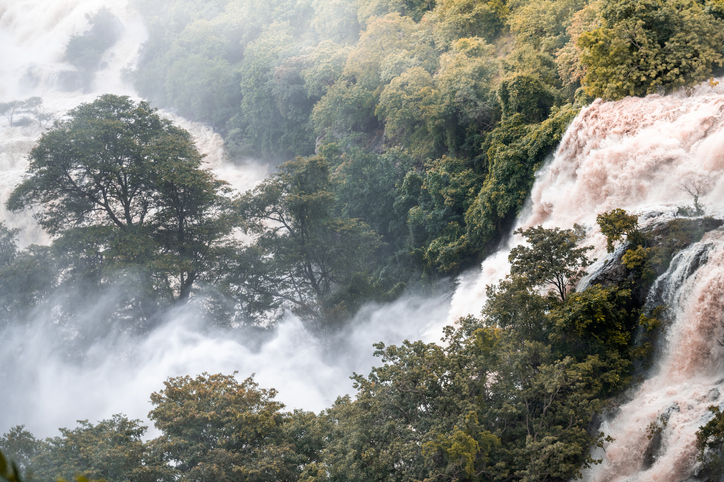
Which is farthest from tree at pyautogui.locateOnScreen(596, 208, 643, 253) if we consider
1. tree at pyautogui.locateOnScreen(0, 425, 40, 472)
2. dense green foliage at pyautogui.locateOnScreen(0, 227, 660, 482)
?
tree at pyautogui.locateOnScreen(0, 425, 40, 472)

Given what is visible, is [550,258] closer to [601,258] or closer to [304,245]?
[601,258]

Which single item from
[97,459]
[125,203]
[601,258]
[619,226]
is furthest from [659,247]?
[125,203]

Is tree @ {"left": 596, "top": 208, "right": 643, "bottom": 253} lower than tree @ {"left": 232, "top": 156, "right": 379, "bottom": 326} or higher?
lower

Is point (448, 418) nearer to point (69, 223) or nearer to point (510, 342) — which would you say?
point (510, 342)

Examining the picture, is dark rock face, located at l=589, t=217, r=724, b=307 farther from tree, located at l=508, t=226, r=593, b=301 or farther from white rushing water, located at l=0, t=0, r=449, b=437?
white rushing water, located at l=0, t=0, r=449, b=437

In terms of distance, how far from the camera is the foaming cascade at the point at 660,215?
10328 mm

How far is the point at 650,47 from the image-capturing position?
16422 mm

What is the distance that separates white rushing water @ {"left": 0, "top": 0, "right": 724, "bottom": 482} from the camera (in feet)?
35.2

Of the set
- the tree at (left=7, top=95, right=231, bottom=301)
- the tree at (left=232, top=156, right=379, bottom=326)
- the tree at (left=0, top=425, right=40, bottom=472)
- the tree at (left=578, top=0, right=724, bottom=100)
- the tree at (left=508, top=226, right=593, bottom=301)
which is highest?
the tree at (left=7, top=95, right=231, bottom=301)

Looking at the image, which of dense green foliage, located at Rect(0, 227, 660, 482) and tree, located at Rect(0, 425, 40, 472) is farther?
tree, located at Rect(0, 425, 40, 472)

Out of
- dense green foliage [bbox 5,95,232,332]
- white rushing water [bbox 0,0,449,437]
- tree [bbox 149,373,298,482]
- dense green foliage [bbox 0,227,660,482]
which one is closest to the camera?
dense green foliage [bbox 0,227,660,482]

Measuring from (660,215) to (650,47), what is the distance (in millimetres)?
6246

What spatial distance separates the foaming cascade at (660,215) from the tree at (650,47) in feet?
1.79

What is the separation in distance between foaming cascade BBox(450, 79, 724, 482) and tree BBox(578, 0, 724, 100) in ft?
1.79
